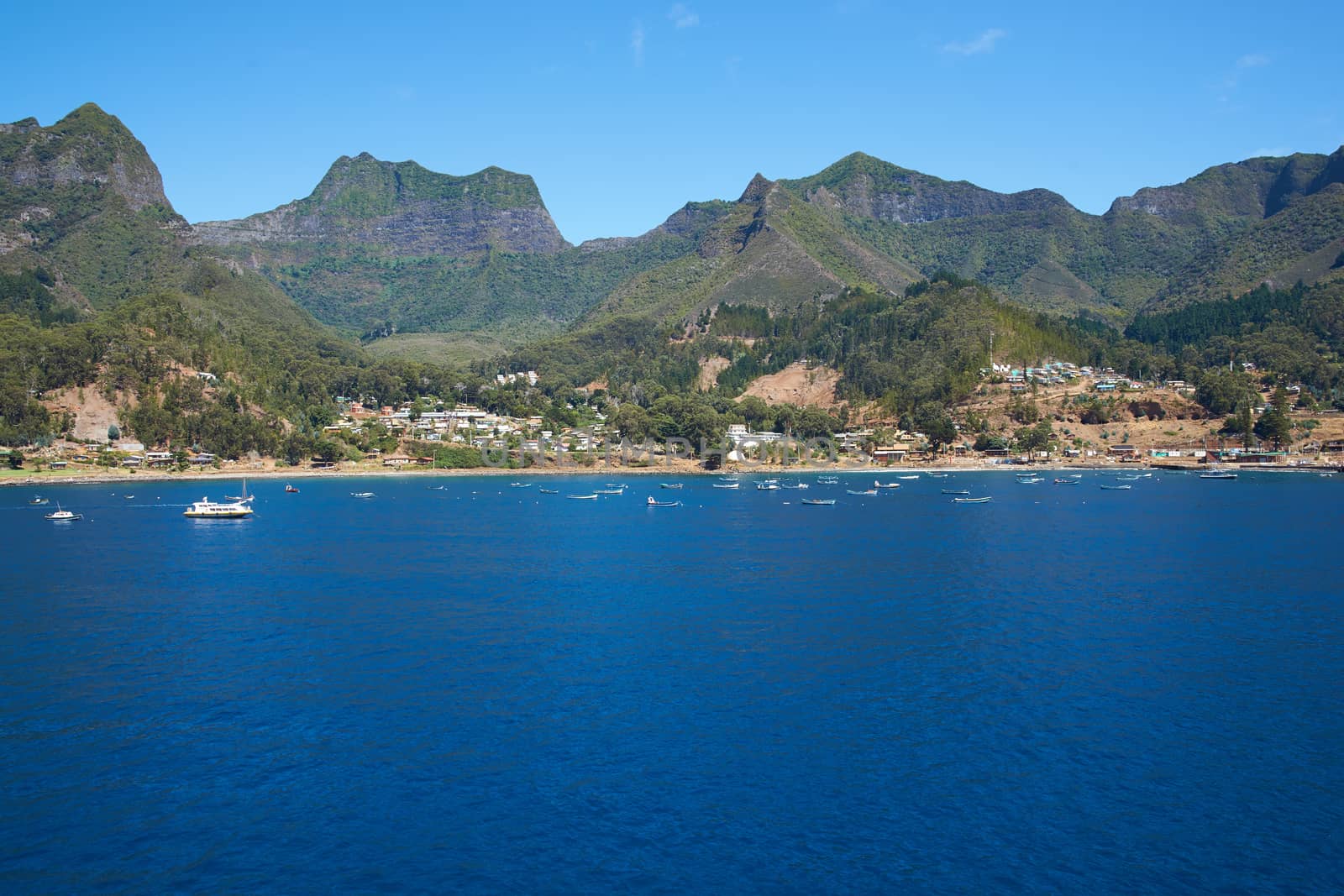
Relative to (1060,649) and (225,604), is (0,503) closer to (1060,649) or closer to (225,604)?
(225,604)

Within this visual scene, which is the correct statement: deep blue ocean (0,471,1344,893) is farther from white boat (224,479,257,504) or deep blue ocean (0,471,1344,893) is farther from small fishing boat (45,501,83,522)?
white boat (224,479,257,504)

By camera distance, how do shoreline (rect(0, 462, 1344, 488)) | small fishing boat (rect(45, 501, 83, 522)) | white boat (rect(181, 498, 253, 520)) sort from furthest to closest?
A: shoreline (rect(0, 462, 1344, 488)) → white boat (rect(181, 498, 253, 520)) → small fishing boat (rect(45, 501, 83, 522))

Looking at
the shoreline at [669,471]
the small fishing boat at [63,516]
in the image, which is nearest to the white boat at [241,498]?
the small fishing boat at [63,516]

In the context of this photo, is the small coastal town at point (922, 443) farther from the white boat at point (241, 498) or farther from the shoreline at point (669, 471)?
the white boat at point (241, 498)

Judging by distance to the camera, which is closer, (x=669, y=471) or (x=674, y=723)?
(x=674, y=723)

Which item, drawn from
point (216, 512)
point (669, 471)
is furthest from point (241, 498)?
point (669, 471)

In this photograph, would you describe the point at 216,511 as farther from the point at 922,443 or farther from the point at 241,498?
the point at 922,443

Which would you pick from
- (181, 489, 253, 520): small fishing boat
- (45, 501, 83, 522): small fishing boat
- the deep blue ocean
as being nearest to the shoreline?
(45, 501, 83, 522): small fishing boat
